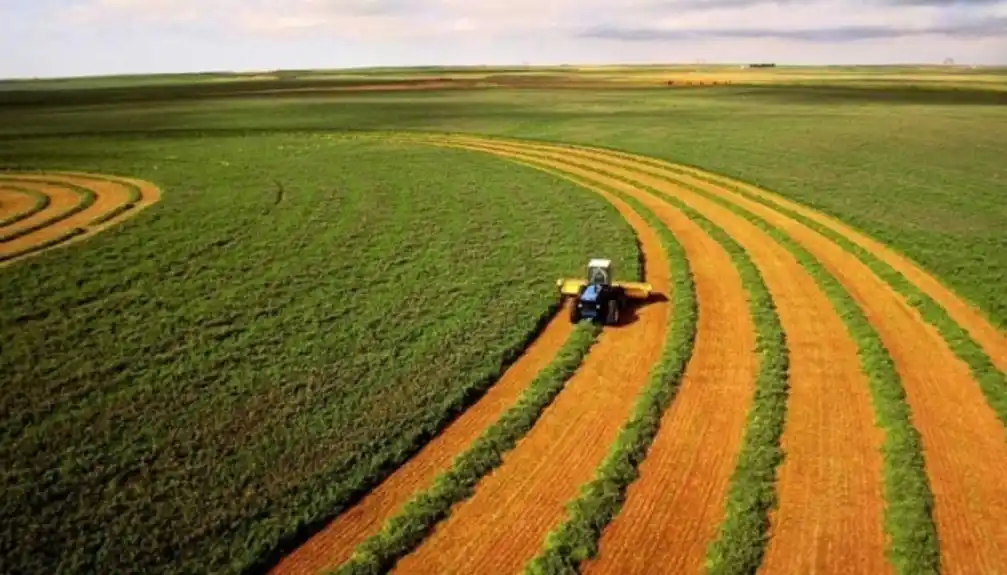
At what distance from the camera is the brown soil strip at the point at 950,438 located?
14.9 metres

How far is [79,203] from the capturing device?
47375 millimetres

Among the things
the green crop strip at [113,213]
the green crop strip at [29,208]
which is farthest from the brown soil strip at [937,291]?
the green crop strip at [29,208]

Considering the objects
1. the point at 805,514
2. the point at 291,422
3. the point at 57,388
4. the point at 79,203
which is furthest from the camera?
the point at 79,203

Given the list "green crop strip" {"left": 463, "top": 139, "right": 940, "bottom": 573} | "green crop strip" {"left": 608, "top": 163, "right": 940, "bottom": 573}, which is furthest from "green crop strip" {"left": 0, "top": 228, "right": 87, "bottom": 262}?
"green crop strip" {"left": 608, "top": 163, "right": 940, "bottom": 573}

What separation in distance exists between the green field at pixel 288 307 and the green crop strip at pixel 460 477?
158 centimetres

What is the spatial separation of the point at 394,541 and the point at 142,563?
5085mm

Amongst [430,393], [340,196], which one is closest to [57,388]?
[430,393]

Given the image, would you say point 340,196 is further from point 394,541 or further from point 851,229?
point 394,541

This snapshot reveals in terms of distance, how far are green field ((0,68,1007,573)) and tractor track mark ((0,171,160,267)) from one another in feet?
5.97

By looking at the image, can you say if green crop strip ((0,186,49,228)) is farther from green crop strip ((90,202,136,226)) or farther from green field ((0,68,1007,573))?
green field ((0,68,1007,573))

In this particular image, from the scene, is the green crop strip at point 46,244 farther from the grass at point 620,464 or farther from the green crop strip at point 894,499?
the green crop strip at point 894,499

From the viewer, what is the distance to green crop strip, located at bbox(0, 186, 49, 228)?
42.2 metres

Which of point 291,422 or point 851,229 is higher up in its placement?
point 851,229

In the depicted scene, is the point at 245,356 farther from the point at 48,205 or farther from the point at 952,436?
the point at 48,205
